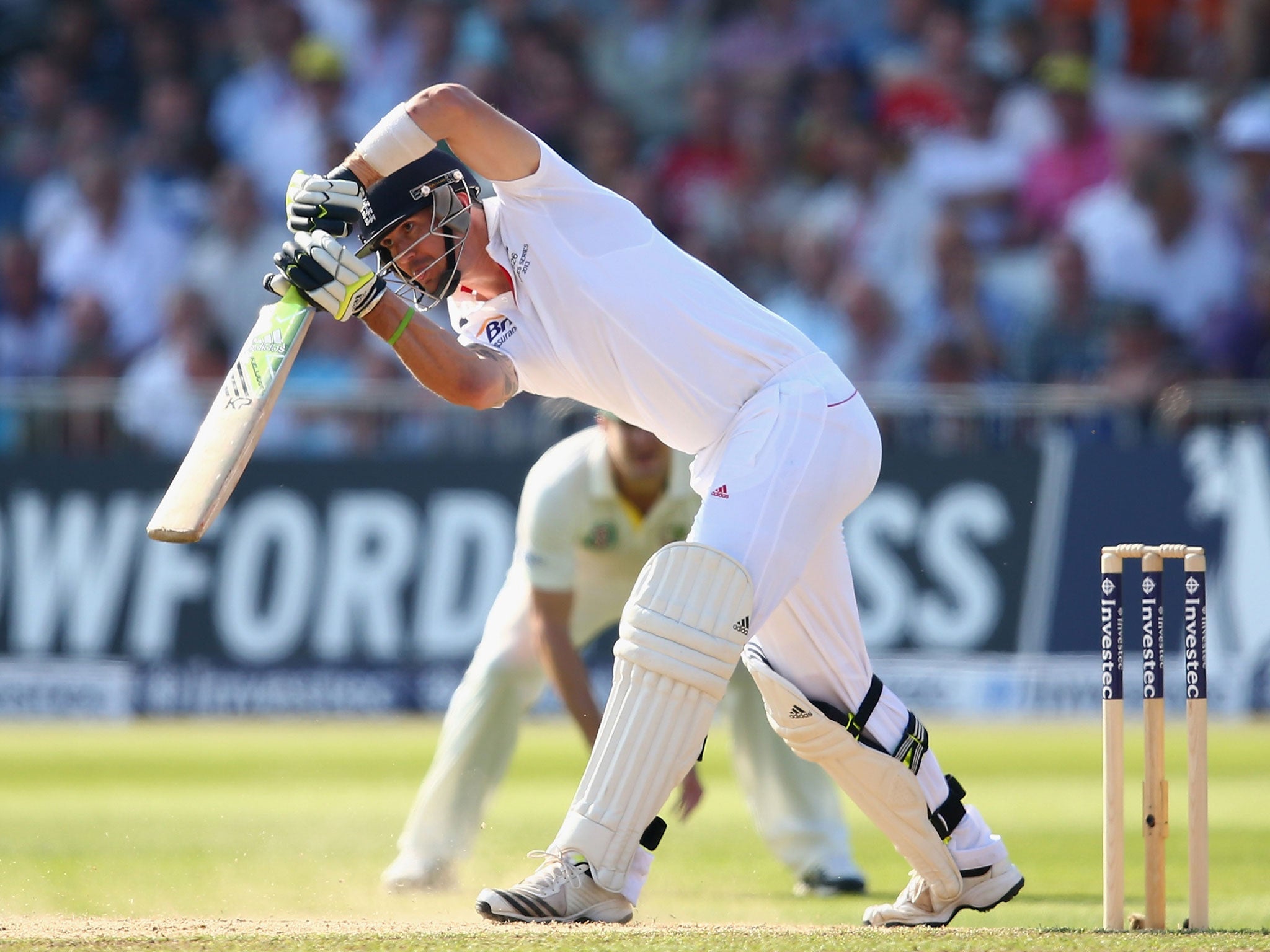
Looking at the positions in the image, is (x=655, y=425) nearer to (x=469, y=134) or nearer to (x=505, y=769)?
(x=469, y=134)

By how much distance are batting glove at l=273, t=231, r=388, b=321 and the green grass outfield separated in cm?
127

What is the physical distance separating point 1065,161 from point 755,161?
6.41 ft

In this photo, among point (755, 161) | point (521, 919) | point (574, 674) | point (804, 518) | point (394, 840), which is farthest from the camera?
point (755, 161)

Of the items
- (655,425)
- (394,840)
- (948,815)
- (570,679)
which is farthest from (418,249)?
(394,840)

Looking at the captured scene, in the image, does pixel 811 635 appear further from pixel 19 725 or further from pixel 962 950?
pixel 19 725

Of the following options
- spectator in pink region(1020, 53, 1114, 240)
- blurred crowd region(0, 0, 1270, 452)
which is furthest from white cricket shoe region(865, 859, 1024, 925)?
spectator in pink region(1020, 53, 1114, 240)

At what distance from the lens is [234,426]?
145 inches

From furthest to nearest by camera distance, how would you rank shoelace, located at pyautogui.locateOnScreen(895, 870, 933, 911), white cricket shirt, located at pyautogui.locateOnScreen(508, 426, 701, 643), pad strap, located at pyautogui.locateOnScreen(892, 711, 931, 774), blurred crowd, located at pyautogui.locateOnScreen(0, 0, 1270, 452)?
blurred crowd, located at pyautogui.locateOnScreen(0, 0, 1270, 452)
white cricket shirt, located at pyautogui.locateOnScreen(508, 426, 701, 643)
shoelace, located at pyautogui.locateOnScreen(895, 870, 933, 911)
pad strap, located at pyautogui.locateOnScreen(892, 711, 931, 774)

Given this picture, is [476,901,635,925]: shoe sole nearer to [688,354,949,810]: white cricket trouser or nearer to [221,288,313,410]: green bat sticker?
[688,354,949,810]: white cricket trouser

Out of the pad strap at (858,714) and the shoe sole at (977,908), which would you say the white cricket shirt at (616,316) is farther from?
the shoe sole at (977,908)

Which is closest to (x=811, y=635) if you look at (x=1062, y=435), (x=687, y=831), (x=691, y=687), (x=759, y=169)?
(x=691, y=687)

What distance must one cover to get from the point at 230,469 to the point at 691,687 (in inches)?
41.1

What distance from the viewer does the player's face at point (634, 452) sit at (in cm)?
534

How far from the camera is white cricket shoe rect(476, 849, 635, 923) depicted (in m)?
3.53
